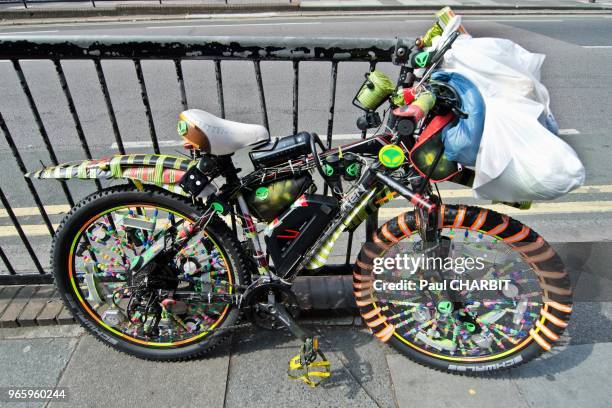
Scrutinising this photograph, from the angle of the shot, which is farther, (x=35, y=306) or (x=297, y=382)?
(x=35, y=306)

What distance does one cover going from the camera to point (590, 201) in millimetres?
4160

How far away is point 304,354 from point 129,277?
1013 mm

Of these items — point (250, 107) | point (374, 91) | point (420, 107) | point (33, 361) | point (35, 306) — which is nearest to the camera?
point (420, 107)

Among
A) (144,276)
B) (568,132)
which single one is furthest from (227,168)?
(568,132)

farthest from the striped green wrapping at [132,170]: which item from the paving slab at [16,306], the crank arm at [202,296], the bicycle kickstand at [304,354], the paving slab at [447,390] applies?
the paving slab at [447,390]

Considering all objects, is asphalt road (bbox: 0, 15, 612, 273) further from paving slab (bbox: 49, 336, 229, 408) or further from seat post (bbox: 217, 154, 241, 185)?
seat post (bbox: 217, 154, 241, 185)

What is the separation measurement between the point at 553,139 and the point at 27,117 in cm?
691

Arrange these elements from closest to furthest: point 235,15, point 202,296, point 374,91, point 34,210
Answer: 1. point 374,91
2. point 202,296
3. point 34,210
4. point 235,15

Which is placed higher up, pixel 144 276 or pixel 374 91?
pixel 374 91

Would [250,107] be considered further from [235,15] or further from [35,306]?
[235,15]

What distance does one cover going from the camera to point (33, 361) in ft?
8.10

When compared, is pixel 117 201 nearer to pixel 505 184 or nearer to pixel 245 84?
pixel 505 184

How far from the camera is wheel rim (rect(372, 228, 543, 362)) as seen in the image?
7.31ft

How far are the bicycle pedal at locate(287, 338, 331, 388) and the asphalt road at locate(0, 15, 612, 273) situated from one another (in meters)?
2.42
